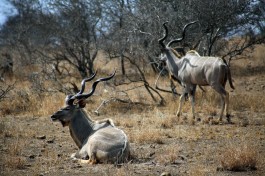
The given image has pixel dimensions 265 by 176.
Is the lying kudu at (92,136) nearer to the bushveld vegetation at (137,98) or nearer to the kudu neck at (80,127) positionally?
the kudu neck at (80,127)

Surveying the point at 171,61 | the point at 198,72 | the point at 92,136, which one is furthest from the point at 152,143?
the point at 171,61

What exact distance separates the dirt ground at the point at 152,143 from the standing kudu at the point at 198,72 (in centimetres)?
59

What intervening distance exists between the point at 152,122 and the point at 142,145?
1982mm

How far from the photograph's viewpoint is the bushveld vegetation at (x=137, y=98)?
19.9 feet

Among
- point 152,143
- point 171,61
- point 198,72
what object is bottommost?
point 152,143

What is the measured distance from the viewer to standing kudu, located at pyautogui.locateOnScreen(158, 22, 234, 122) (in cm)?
943

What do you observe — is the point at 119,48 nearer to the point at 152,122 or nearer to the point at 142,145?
the point at 152,122

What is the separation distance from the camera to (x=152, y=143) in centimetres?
755

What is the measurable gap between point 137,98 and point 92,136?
620cm

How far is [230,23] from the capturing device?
1256 cm

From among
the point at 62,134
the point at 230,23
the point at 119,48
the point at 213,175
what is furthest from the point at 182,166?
the point at 119,48

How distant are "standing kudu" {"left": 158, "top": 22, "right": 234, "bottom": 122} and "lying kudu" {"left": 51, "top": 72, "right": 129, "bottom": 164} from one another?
342 cm

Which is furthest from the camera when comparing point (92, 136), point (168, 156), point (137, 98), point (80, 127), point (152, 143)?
point (137, 98)

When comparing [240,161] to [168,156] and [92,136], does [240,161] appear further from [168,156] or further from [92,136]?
[92,136]
